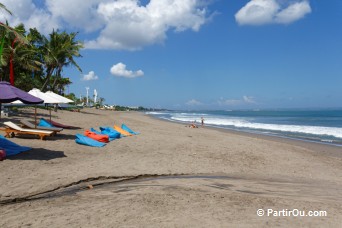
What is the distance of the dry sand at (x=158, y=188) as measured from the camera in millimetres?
4227

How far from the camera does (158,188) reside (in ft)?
19.2

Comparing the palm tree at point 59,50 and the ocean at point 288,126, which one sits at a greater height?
the palm tree at point 59,50

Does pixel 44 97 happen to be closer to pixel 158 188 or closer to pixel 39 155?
pixel 39 155

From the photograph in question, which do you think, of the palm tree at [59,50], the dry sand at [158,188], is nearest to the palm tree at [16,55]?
the palm tree at [59,50]

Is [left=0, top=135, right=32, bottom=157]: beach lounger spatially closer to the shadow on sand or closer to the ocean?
the shadow on sand

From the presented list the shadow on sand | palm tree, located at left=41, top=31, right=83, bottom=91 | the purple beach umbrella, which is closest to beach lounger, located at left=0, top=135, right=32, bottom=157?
the shadow on sand

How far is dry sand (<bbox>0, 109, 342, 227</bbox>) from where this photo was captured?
4227 mm

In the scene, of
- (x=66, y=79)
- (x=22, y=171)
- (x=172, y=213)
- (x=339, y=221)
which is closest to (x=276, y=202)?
(x=339, y=221)

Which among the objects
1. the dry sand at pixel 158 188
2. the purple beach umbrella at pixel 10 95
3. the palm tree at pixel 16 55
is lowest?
the dry sand at pixel 158 188

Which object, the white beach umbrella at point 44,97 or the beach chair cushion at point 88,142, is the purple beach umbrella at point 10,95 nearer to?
the beach chair cushion at point 88,142

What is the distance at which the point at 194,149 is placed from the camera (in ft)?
38.8

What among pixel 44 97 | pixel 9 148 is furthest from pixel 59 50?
pixel 9 148

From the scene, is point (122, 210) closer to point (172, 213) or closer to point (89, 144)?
point (172, 213)

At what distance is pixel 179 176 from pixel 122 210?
3081mm
